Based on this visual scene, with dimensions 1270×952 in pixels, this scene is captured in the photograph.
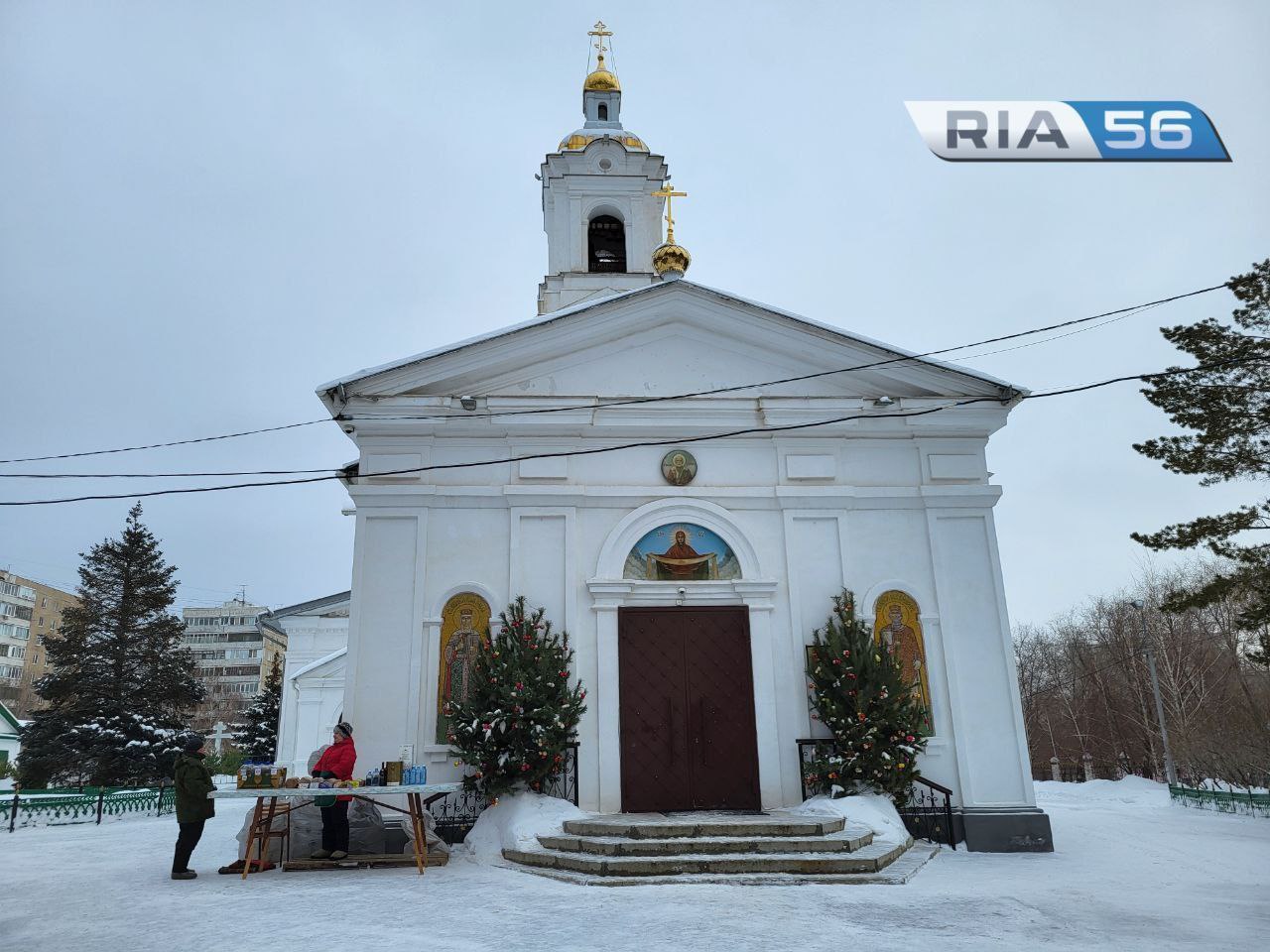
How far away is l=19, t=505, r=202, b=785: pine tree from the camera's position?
20.7 meters

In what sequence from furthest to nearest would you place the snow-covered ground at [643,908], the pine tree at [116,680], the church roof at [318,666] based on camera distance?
the pine tree at [116,680]
the church roof at [318,666]
the snow-covered ground at [643,908]

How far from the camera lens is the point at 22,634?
5991 centimetres

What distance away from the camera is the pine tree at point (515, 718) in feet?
31.6

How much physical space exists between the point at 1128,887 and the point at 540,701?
5.58 metres

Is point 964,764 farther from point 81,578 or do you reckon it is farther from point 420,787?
point 81,578

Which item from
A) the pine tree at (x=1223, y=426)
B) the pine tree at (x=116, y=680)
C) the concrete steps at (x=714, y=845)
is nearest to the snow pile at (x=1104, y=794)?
the pine tree at (x=1223, y=426)

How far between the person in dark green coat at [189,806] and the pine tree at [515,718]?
97.1 inches

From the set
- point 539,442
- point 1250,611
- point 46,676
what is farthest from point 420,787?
point 46,676

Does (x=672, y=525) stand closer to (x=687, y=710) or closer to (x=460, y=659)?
(x=687, y=710)

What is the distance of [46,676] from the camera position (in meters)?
22.0

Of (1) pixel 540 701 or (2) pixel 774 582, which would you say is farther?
(2) pixel 774 582

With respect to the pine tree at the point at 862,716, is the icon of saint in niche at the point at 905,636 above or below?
above

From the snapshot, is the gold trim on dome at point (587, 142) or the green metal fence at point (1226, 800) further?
the gold trim on dome at point (587, 142)

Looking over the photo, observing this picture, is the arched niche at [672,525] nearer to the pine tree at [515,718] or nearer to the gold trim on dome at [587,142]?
the pine tree at [515,718]
